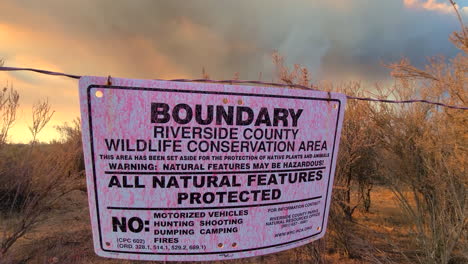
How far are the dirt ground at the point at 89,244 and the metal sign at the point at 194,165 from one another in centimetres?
190

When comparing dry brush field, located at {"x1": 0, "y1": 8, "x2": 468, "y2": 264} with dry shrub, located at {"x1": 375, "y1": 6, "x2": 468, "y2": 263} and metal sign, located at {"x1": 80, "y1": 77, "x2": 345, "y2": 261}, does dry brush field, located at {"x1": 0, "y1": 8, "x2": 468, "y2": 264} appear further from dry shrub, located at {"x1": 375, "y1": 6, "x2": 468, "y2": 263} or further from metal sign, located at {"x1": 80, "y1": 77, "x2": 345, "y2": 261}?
metal sign, located at {"x1": 80, "y1": 77, "x2": 345, "y2": 261}

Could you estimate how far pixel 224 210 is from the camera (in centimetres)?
132

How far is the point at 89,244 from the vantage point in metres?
5.41

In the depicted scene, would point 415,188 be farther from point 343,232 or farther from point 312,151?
point 312,151

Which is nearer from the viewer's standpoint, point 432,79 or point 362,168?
point 432,79

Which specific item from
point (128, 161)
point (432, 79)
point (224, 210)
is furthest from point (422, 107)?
point (128, 161)

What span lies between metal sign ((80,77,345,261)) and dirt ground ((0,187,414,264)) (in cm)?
190

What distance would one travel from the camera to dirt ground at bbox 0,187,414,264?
13.9 feet

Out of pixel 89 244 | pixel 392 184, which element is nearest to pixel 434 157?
pixel 392 184

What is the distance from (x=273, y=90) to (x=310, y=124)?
266mm

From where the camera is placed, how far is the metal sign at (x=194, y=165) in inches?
47.1

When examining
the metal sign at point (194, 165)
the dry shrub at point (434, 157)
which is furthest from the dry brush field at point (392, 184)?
the metal sign at point (194, 165)

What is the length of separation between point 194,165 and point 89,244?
206 inches

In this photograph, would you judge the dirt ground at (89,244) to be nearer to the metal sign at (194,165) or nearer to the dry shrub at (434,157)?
the dry shrub at (434,157)
